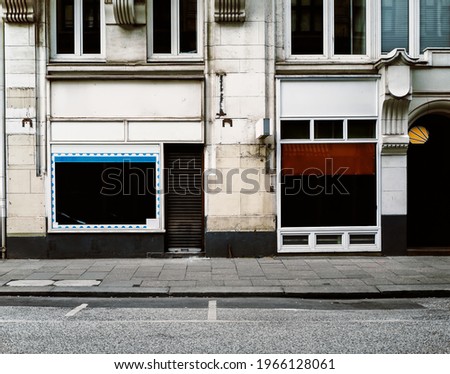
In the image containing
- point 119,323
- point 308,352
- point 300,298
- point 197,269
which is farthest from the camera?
point 197,269

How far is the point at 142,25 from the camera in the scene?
13586 millimetres

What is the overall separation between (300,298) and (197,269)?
10.2 feet

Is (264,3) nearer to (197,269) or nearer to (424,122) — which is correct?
(424,122)

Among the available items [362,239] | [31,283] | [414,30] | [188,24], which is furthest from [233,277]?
[414,30]

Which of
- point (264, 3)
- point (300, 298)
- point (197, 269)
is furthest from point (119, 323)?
point (264, 3)

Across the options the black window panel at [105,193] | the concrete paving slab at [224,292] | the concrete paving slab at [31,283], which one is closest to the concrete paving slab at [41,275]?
the concrete paving slab at [31,283]

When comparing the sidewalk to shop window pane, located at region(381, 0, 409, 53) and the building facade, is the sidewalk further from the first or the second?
shop window pane, located at region(381, 0, 409, 53)

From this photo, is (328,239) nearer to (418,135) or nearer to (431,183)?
(431,183)

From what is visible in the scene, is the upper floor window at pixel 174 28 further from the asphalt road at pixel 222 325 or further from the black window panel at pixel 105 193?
the asphalt road at pixel 222 325

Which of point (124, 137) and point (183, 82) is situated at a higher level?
point (183, 82)

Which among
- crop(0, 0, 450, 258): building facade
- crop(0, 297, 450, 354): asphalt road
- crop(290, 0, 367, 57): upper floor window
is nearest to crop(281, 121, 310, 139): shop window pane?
crop(0, 0, 450, 258): building facade

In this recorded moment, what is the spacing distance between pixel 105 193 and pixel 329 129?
604cm

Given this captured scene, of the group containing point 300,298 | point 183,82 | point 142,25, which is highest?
point 142,25

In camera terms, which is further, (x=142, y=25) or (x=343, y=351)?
(x=142, y=25)
